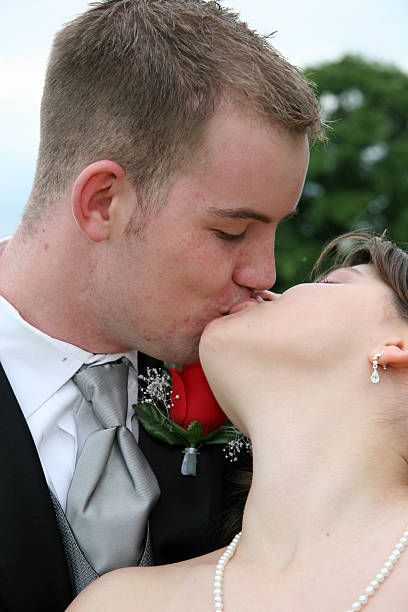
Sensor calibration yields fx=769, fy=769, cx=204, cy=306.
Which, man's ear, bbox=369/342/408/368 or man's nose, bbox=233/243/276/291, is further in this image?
man's nose, bbox=233/243/276/291

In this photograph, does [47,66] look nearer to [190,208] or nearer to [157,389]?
[190,208]

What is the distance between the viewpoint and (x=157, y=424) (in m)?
4.10

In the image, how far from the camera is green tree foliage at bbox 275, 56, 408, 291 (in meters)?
26.5

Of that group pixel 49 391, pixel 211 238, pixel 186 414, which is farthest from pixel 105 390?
pixel 211 238

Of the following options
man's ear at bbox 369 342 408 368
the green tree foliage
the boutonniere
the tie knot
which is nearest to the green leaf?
the boutonniere

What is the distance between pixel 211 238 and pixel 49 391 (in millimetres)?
1147

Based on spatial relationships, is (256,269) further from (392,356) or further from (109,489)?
(109,489)

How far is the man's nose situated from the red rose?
66 centimetres

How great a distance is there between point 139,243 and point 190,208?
34cm

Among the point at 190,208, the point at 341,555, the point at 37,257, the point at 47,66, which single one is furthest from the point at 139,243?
the point at 341,555

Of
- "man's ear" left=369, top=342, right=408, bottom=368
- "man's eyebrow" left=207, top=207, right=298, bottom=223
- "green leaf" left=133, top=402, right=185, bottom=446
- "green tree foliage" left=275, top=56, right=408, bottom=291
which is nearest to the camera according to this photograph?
"man's ear" left=369, top=342, right=408, bottom=368

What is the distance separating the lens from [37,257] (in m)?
4.23

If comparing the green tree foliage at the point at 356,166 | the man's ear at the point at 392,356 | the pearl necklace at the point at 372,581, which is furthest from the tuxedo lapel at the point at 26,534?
the green tree foliage at the point at 356,166

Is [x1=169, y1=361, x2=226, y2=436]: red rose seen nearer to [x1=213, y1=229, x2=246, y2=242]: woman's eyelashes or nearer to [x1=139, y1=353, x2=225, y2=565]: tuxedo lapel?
[x1=139, y1=353, x2=225, y2=565]: tuxedo lapel
